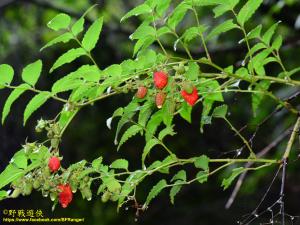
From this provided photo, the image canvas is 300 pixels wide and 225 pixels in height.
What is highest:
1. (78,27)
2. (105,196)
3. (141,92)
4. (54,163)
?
(78,27)

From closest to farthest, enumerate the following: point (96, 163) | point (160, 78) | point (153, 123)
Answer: point (160, 78), point (96, 163), point (153, 123)

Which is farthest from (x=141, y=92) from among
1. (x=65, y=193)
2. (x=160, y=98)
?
(x=65, y=193)

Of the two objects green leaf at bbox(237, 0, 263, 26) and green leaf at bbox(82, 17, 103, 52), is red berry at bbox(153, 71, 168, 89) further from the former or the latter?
green leaf at bbox(237, 0, 263, 26)

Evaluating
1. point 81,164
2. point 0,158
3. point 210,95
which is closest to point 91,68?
point 81,164

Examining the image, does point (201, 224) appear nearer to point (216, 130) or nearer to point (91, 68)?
point (216, 130)

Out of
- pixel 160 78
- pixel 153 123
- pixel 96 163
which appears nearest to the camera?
pixel 160 78

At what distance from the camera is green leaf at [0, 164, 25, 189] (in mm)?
1104

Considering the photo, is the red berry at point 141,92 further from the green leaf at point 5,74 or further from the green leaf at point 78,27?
the green leaf at point 5,74

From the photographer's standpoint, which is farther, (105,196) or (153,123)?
(153,123)

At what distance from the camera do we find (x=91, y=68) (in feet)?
3.38

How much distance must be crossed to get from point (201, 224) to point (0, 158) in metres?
1.56

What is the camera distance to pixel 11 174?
1.11 metres

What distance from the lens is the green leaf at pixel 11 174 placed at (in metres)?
1.10

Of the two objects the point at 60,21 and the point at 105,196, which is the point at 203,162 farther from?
the point at 60,21
